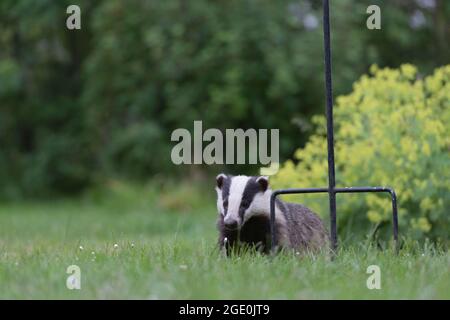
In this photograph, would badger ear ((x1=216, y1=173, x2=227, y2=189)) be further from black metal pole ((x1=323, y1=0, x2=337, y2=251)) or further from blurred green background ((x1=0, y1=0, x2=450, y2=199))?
blurred green background ((x1=0, y1=0, x2=450, y2=199))

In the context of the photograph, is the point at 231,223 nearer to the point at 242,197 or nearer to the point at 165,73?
the point at 242,197

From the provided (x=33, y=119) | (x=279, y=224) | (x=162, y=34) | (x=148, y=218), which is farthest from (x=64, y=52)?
(x=279, y=224)

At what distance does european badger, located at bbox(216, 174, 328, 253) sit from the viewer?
20.9ft

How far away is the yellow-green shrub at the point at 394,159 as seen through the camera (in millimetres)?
8578

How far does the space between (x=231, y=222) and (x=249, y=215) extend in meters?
0.29

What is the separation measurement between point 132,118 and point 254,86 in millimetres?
3368

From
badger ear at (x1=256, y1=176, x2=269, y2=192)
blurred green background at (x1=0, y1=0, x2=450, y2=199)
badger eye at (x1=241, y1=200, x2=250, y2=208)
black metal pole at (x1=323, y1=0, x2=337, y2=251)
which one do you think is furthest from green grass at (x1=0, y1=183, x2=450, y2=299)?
blurred green background at (x1=0, y1=0, x2=450, y2=199)

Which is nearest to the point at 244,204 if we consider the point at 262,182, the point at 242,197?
the point at 242,197

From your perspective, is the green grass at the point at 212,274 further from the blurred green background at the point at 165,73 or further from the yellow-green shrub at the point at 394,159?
the blurred green background at the point at 165,73

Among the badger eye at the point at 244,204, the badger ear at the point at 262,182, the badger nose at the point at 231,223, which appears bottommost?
the badger nose at the point at 231,223

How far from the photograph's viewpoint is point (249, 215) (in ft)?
21.2

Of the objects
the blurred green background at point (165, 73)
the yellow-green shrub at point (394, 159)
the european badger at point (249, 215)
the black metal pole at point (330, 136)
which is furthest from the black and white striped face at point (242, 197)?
the blurred green background at point (165, 73)

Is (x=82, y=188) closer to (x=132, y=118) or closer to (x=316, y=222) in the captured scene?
(x=132, y=118)

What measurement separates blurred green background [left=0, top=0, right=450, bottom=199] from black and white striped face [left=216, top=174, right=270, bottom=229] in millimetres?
10926
